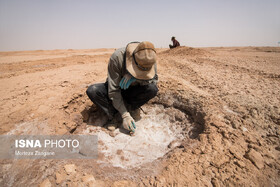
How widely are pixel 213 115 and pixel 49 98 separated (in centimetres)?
226

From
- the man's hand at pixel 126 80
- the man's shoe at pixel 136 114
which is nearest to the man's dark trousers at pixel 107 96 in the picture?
the man's shoe at pixel 136 114

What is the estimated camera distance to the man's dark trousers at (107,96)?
190cm

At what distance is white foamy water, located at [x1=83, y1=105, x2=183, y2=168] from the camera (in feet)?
5.35

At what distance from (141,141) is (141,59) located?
1.02 m

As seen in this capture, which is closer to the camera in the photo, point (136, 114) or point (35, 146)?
point (35, 146)

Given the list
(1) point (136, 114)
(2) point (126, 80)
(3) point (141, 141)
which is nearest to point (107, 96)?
(2) point (126, 80)

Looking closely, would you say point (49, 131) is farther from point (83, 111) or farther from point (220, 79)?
point (220, 79)

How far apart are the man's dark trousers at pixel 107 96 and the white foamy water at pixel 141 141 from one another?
299 millimetres

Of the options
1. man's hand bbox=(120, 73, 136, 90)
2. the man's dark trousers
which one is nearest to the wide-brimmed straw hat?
man's hand bbox=(120, 73, 136, 90)

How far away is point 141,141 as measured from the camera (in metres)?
1.89

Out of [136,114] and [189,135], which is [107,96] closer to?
[136,114]

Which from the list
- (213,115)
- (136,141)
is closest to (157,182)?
(136,141)

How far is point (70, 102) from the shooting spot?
220 cm

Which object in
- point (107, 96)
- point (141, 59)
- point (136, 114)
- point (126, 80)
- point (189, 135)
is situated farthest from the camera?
point (136, 114)
